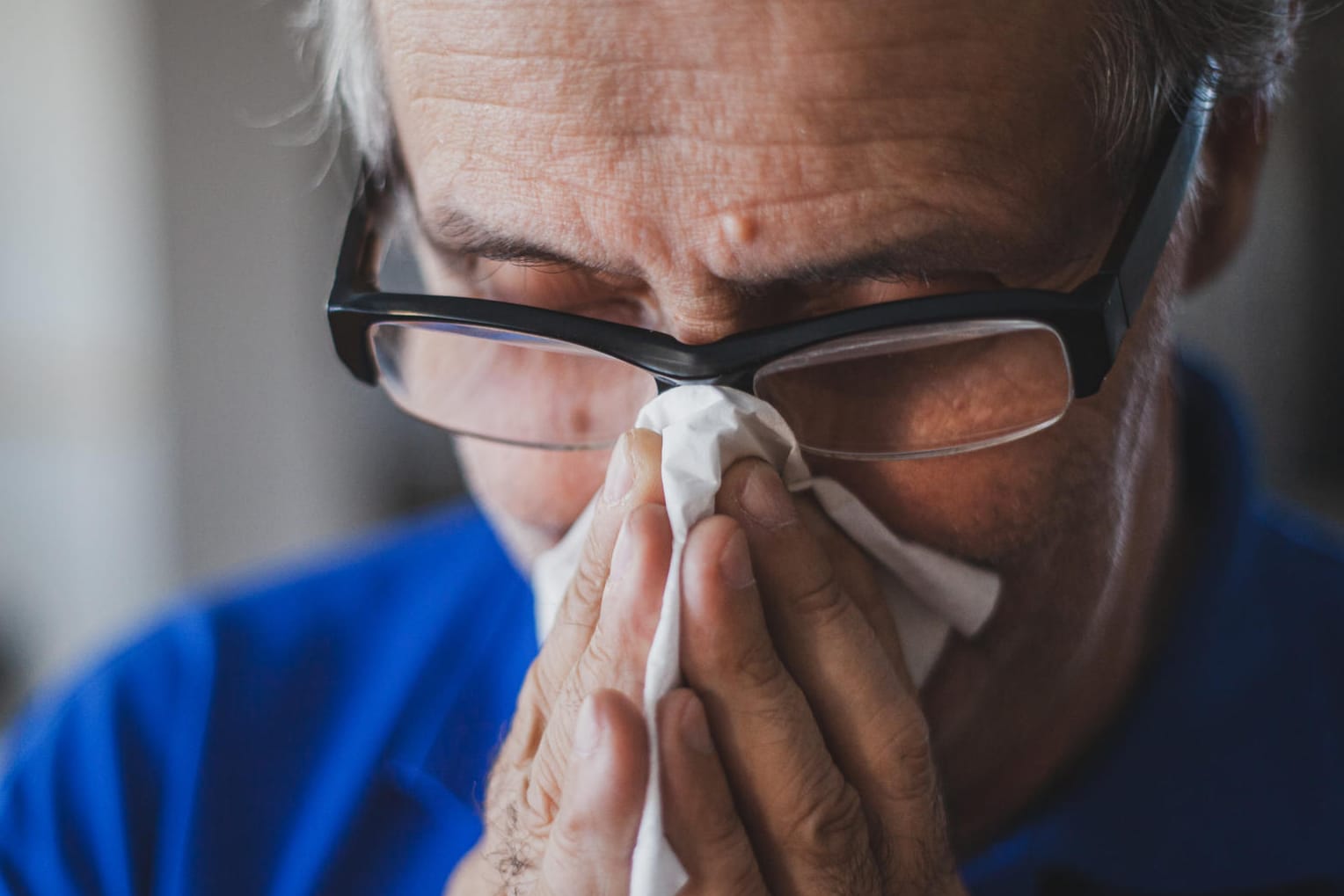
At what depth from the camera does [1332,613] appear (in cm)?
151

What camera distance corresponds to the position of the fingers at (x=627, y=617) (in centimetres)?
85

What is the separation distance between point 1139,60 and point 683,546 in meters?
0.61

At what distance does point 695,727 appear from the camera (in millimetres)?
852

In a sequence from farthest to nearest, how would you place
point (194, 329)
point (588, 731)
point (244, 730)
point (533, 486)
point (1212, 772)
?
point (194, 329) < point (244, 730) < point (1212, 772) < point (533, 486) < point (588, 731)

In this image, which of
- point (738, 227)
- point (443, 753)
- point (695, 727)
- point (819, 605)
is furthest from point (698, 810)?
point (443, 753)

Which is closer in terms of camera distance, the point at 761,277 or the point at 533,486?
the point at 761,277

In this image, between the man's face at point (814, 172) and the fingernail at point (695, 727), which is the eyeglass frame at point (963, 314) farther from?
the fingernail at point (695, 727)

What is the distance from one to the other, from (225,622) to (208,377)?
2193 mm

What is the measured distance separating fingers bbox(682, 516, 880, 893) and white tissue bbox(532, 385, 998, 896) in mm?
22

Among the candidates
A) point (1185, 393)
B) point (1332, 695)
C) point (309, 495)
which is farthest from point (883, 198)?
point (309, 495)

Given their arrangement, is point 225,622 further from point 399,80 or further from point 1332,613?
point 1332,613

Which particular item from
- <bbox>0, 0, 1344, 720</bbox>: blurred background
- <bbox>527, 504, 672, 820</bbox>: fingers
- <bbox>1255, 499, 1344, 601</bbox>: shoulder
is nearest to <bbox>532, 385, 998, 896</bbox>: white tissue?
<bbox>527, 504, 672, 820</bbox>: fingers

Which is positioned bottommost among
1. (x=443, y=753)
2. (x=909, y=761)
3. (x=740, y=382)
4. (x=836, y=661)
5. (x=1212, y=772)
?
(x=1212, y=772)

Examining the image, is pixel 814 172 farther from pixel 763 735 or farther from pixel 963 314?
pixel 763 735
